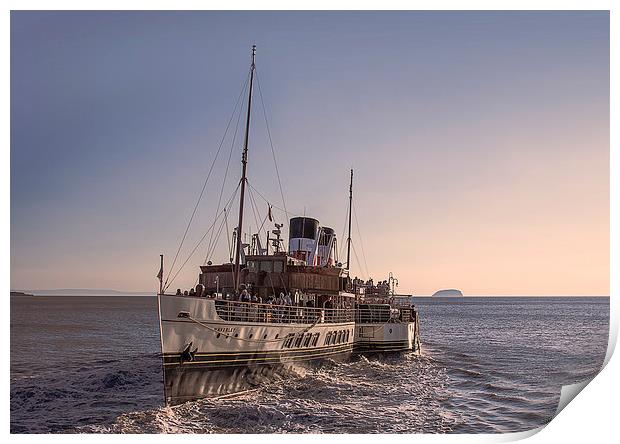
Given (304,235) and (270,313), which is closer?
(270,313)

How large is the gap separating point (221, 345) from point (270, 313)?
272 cm

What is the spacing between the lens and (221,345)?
17.3m

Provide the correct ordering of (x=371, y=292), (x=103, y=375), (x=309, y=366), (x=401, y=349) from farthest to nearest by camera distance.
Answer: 1. (x=371, y=292)
2. (x=401, y=349)
3. (x=103, y=375)
4. (x=309, y=366)

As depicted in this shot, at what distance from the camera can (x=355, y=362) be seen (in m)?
29.1

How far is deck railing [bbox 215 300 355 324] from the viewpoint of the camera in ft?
58.0
